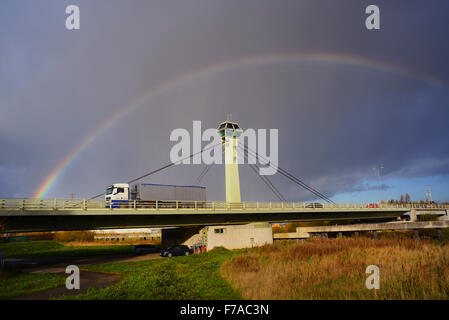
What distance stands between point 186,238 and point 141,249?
21.1 feet

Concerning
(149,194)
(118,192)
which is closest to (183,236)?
(149,194)

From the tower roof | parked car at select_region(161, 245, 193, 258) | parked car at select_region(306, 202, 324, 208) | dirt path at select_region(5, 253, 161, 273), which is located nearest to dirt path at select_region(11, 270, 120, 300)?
dirt path at select_region(5, 253, 161, 273)

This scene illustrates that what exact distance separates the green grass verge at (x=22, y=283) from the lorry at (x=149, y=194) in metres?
10.8

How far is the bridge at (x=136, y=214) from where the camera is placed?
2316 centimetres

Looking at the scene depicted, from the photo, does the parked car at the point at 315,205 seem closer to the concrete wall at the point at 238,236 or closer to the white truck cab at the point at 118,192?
the concrete wall at the point at 238,236

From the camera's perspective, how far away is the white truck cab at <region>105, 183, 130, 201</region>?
32.6 meters

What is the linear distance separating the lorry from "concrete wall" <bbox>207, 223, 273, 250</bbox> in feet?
15.8

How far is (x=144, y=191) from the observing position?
112ft

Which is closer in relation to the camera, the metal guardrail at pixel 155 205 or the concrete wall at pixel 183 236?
the metal guardrail at pixel 155 205

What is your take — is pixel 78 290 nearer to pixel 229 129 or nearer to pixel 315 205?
pixel 229 129

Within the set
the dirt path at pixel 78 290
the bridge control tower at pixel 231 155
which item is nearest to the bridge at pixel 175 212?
the bridge control tower at pixel 231 155

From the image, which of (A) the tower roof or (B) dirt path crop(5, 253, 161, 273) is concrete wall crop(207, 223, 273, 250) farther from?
Result: (A) the tower roof
